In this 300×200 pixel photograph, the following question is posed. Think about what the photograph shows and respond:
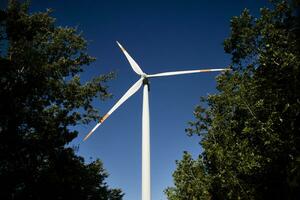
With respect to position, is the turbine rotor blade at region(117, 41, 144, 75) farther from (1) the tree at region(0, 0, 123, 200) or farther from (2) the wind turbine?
(1) the tree at region(0, 0, 123, 200)

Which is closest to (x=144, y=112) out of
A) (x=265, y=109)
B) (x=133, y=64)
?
(x=133, y=64)

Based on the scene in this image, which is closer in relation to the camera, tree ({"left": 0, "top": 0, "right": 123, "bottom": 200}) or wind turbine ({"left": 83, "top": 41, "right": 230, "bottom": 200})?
wind turbine ({"left": 83, "top": 41, "right": 230, "bottom": 200})

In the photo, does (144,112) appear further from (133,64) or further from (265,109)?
(265,109)

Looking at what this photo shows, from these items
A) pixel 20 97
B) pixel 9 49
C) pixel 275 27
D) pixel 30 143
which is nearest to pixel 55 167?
pixel 30 143

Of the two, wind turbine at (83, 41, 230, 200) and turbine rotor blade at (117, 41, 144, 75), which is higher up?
turbine rotor blade at (117, 41, 144, 75)

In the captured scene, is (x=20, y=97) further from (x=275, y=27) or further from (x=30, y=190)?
(x=275, y=27)

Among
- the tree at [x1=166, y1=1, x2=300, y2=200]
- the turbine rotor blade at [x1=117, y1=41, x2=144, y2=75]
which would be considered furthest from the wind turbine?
the tree at [x1=166, y1=1, x2=300, y2=200]

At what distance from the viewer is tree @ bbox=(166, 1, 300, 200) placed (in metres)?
29.0

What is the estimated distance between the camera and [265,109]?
32094 millimetres

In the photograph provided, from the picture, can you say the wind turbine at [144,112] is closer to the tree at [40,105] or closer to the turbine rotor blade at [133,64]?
the turbine rotor blade at [133,64]

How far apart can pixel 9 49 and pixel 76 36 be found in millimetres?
7446

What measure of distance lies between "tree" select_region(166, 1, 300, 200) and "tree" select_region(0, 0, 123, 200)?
15.1 meters

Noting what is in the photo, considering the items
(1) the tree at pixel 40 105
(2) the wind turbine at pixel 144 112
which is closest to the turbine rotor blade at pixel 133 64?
(2) the wind turbine at pixel 144 112

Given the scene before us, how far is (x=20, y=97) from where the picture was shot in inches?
1235
